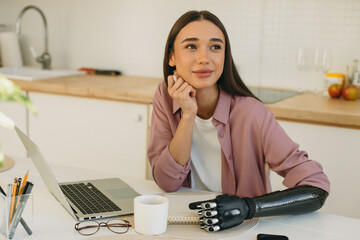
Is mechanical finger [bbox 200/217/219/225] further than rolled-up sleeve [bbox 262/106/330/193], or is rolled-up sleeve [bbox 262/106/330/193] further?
rolled-up sleeve [bbox 262/106/330/193]

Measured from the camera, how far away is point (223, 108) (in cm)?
155

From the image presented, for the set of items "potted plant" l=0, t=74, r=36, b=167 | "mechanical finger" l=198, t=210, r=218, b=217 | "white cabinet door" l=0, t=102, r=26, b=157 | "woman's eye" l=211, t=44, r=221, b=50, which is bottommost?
"white cabinet door" l=0, t=102, r=26, b=157

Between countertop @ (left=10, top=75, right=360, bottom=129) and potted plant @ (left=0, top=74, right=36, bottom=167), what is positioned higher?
potted plant @ (left=0, top=74, right=36, bottom=167)

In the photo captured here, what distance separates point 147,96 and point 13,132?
0.96 metres

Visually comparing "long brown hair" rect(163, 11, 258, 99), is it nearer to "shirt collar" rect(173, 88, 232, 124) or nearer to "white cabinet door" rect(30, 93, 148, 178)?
"shirt collar" rect(173, 88, 232, 124)

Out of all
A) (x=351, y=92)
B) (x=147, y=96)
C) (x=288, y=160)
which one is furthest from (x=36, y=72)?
(x=288, y=160)

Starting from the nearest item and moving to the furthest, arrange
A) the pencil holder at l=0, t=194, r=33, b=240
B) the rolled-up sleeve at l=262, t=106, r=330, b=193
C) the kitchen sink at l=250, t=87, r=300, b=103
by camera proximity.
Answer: the pencil holder at l=0, t=194, r=33, b=240
the rolled-up sleeve at l=262, t=106, r=330, b=193
the kitchen sink at l=250, t=87, r=300, b=103

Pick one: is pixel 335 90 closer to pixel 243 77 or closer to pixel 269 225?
pixel 243 77

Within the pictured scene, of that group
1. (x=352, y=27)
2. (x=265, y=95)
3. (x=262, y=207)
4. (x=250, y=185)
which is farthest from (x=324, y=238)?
(x=352, y=27)

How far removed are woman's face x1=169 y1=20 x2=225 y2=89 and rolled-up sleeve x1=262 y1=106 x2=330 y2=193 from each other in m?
0.22

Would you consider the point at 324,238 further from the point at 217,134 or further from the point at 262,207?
the point at 217,134

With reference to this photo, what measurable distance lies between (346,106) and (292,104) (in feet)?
0.82

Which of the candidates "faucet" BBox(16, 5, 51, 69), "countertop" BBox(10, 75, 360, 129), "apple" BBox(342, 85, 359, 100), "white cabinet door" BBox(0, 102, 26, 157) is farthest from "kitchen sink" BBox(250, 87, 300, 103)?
"faucet" BBox(16, 5, 51, 69)

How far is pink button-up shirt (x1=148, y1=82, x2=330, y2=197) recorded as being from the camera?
144 centimetres
